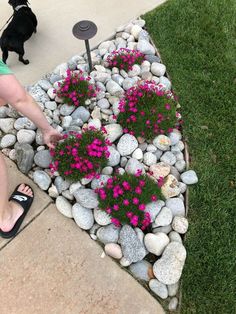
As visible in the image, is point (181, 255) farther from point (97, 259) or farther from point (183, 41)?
point (183, 41)

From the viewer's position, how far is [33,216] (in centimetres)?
287

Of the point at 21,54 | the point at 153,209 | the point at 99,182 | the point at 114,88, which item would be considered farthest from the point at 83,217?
the point at 21,54

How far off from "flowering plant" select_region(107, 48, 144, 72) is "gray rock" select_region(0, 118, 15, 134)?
1.16m

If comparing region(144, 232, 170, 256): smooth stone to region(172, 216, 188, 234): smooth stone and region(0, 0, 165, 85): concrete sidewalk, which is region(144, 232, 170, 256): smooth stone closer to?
region(172, 216, 188, 234): smooth stone

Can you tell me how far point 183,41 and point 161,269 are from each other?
2.59 m

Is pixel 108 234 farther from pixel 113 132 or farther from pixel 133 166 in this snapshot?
pixel 113 132

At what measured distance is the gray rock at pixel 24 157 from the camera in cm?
302

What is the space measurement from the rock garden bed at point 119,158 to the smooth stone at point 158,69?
11mm

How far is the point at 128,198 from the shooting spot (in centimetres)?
270

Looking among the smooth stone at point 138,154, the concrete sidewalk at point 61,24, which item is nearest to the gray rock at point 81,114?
the smooth stone at point 138,154

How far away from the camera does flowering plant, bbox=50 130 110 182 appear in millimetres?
2803

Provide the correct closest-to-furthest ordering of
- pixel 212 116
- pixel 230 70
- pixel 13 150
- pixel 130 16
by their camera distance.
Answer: pixel 13 150, pixel 212 116, pixel 230 70, pixel 130 16

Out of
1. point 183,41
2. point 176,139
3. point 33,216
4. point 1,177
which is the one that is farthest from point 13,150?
point 183,41

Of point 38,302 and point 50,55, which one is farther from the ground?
point 50,55
